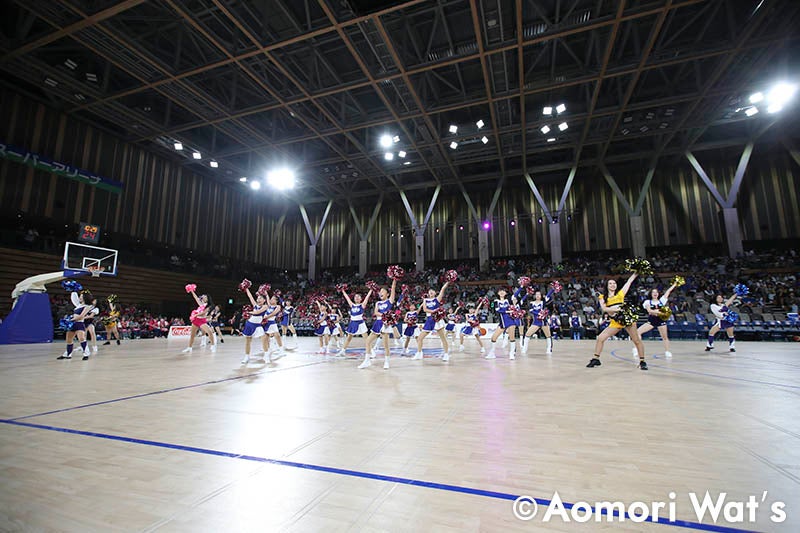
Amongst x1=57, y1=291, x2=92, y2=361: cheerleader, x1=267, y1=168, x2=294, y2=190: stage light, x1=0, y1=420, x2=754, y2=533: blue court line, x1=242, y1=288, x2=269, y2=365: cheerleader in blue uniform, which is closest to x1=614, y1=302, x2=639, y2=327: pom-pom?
x1=0, y1=420, x2=754, y2=533: blue court line

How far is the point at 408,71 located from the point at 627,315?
1404cm

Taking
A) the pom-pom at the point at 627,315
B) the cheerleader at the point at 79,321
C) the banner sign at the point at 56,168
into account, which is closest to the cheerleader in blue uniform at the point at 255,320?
the cheerleader at the point at 79,321

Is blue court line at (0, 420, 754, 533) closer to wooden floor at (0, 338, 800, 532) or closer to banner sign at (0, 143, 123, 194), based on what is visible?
wooden floor at (0, 338, 800, 532)

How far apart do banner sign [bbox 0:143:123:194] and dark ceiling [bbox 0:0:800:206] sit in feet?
10.8

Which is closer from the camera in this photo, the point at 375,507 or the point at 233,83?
the point at 375,507

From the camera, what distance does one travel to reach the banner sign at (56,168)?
17.4m

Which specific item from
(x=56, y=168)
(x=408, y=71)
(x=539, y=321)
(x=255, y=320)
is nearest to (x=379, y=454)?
(x=255, y=320)

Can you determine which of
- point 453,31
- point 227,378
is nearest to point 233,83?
point 453,31

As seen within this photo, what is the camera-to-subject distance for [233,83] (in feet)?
58.8

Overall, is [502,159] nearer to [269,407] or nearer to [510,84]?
[510,84]

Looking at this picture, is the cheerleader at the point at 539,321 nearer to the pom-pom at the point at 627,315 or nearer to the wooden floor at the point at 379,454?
the pom-pom at the point at 627,315

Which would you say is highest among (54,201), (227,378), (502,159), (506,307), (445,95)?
(445,95)

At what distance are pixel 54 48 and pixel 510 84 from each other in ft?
73.1

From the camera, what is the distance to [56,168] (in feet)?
62.4
